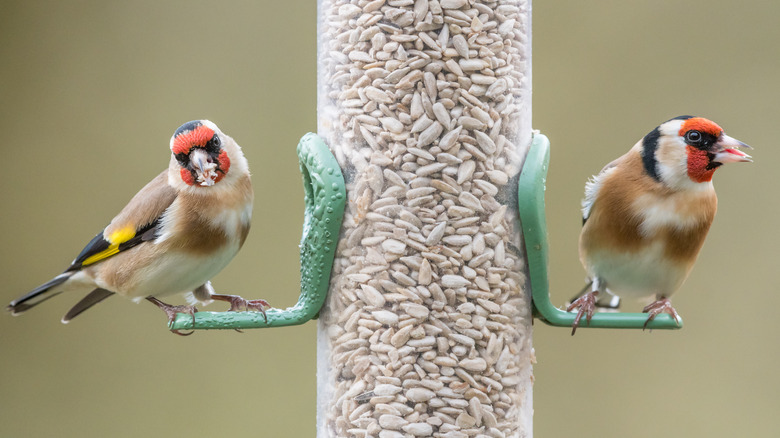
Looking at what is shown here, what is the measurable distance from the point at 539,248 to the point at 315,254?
27.1 inches

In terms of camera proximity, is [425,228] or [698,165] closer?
[425,228]

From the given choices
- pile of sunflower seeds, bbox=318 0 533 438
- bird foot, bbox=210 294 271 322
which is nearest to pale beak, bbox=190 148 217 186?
bird foot, bbox=210 294 271 322

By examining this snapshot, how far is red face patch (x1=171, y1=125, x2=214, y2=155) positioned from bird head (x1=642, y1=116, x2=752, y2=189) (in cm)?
156

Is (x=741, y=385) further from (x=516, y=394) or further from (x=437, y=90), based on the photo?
(x=437, y=90)

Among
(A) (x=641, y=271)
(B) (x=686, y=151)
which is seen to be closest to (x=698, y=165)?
(B) (x=686, y=151)

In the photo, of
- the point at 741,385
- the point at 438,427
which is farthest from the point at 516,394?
the point at 741,385

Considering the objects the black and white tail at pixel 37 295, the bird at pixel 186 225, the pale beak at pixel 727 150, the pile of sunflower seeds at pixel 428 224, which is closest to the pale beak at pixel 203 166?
the bird at pixel 186 225

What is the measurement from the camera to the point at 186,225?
11.5 ft

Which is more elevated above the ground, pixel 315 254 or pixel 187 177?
pixel 187 177

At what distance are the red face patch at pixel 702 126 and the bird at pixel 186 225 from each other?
1540 millimetres

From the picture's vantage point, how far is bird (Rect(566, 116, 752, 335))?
351 cm

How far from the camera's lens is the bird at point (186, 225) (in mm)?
3441

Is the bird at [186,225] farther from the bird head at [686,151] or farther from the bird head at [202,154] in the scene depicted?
the bird head at [686,151]

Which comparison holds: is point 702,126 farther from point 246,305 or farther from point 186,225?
point 186,225
